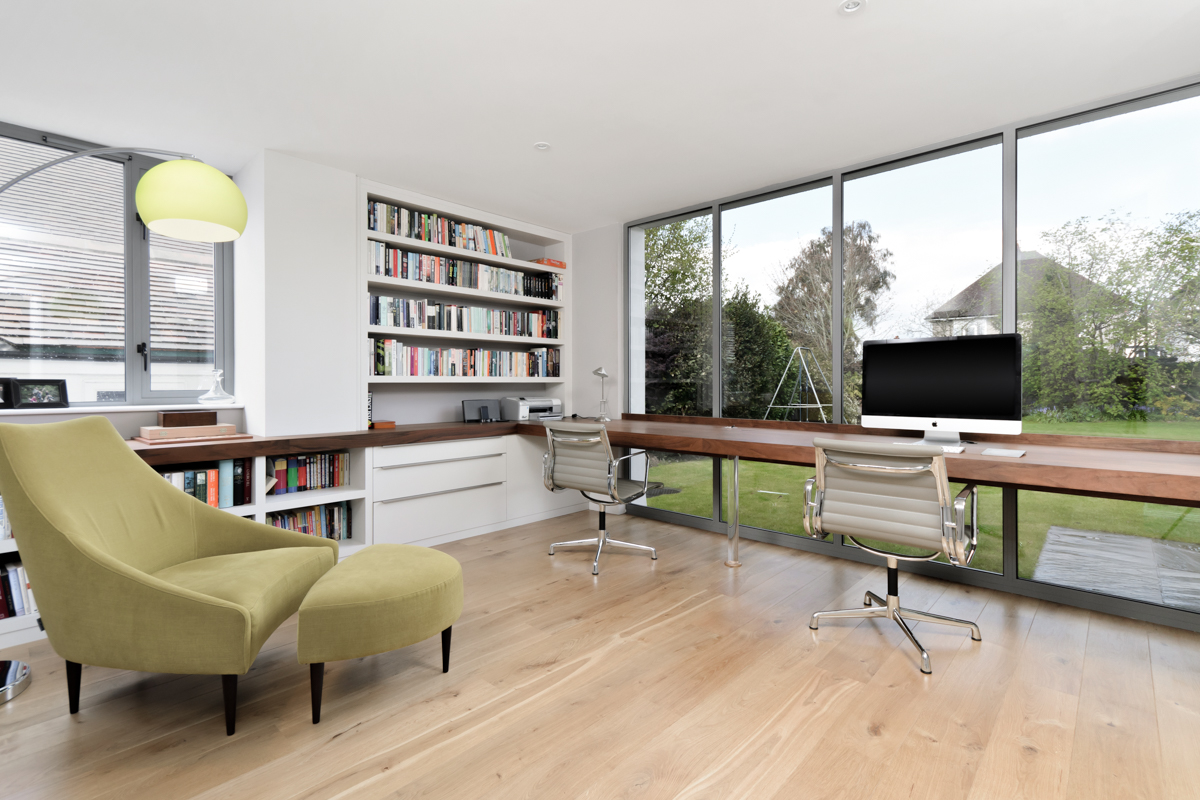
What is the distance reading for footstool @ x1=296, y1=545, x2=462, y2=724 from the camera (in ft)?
5.91

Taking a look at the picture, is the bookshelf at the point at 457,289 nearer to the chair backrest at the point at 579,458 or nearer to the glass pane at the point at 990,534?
the chair backrest at the point at 579,458

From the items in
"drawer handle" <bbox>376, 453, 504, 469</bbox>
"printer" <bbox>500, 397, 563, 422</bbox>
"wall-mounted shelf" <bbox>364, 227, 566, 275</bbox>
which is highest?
"wall-mounted shelf" <bbox>364, 227, 566, 275</bbox>

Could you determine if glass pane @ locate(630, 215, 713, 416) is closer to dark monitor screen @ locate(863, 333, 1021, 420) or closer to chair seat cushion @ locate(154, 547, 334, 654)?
dark monitor screen @ locate(863, 333, 1021, 420)

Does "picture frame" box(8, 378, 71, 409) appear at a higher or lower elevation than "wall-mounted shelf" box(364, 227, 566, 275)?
lower

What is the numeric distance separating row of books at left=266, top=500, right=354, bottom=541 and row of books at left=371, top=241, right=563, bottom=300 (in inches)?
63.8

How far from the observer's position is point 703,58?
7.78 feet

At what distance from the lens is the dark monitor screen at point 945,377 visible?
268 cm

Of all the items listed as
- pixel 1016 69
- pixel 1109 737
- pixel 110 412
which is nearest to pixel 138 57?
pixel 110 412

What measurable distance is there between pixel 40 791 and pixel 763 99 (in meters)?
3.63

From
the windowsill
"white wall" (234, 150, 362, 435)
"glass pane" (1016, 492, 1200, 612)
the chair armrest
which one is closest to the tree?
"glass pane" (1016, 492, 1200, 612)

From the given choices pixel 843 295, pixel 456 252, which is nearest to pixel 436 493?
pixel 456 252

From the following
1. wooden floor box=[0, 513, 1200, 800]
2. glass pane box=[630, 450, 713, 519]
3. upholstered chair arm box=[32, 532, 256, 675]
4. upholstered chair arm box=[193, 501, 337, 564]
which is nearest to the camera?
wooden floor box=[0, 513, 1200, 800]

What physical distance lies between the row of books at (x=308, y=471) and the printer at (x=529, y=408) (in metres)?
1.35

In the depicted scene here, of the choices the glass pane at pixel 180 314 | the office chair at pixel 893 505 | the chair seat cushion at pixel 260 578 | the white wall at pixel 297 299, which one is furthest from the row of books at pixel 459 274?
the office chair at pixel 893 505
